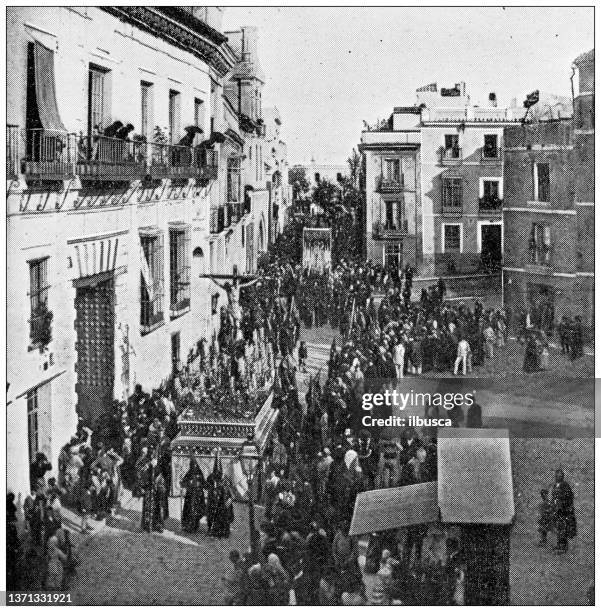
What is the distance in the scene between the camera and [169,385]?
770 centimetres

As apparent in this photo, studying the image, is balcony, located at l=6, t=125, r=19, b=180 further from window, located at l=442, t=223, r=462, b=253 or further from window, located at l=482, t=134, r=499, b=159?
window, located at l=482, t=134, r=499, b=159

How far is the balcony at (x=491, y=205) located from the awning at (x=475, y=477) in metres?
1.91

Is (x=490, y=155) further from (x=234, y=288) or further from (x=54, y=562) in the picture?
(x=54, y=562)

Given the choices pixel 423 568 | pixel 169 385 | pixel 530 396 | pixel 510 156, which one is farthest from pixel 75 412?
pixel 510 156

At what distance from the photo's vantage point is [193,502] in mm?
7234

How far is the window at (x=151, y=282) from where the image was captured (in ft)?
25.3

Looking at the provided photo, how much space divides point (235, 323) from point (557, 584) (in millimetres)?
3394

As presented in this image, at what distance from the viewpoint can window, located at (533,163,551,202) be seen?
25.0 ft

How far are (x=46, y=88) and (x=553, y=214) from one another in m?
4.24

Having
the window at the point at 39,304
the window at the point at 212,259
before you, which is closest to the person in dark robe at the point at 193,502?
the window at the point at 39,304

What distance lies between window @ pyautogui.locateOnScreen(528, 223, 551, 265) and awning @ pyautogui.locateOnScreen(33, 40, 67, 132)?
3.99m

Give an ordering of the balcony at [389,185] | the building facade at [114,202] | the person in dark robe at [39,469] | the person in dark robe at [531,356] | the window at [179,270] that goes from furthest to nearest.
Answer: the balcony at [389,185]
the window at [179,270]
the person in dark robe at [531,356]
the person in dark robe at [39,469]
the building facade at [114,202]

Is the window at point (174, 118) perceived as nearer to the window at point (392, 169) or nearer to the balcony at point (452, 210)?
the window at point (392, 169)

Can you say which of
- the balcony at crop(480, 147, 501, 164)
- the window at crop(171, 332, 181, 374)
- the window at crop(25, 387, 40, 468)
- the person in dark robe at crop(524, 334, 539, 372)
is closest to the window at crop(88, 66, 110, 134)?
the window at crop(171, 332, 181, 374)
